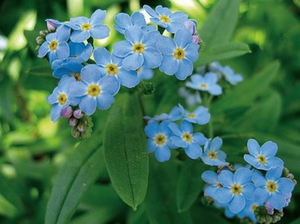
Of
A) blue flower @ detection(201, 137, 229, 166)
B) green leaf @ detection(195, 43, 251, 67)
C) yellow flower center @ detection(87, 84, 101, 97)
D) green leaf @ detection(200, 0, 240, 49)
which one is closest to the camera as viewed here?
yellow flower center @ detection(87, 84, 101, 97)

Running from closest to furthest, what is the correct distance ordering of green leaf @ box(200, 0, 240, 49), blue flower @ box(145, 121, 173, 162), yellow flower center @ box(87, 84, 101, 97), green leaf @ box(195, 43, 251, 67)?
1. yellow flower center @ box(87, 84, 101, 97)
2. blue flower @ box(145, 121, 173, 162)
3. green leaf @ box(195, 43, 251, 67)
4. green leaf @ box(200, 0, 240, 49)

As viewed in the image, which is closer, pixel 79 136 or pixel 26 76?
pixel 79 136

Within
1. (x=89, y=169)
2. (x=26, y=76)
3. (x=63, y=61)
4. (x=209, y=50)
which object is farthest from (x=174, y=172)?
(x=26, y=76)

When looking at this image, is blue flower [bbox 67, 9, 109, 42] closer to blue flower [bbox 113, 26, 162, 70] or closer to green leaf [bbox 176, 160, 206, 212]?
blue flower [bbox 113, 26, 162, 70]

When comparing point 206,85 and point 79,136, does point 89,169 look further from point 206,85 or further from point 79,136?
point 206,85

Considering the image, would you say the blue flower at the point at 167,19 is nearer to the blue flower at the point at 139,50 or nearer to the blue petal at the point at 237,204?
the blue flower at the point at 139,50

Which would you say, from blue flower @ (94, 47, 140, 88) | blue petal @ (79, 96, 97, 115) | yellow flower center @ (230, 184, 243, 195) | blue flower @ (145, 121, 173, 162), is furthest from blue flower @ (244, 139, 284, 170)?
blue petal @ (79, 96, 97, 115)
